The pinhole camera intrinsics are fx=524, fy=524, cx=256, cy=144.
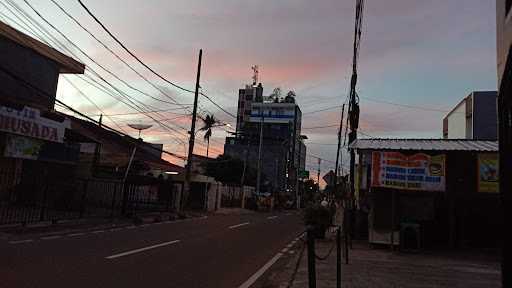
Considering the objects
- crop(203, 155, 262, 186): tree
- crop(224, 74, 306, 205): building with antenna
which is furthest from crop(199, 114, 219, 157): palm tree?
crop(224, 74, 306, 205): building with antenna

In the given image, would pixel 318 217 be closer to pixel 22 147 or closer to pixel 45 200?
pixel 45 200

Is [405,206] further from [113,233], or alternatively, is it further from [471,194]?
[113,233]

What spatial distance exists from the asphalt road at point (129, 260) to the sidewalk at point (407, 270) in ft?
5.41

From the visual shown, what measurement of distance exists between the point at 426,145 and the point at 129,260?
41.3 ft

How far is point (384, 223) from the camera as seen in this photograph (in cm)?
1905

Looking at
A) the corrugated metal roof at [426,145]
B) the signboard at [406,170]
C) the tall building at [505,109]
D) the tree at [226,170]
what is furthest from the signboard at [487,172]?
the tree at [226,170]

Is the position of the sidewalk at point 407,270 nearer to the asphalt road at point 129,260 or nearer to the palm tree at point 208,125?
the asphalt road at point 129,260

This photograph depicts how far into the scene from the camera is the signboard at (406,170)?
1823cm

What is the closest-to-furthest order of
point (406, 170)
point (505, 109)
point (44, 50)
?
point (505, 109) → point (406, 170) → point (44, 50)

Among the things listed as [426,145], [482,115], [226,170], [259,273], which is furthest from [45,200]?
[226,170]

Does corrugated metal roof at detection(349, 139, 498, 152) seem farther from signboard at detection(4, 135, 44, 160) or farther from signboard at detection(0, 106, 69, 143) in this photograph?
signboard at detection(4, 135, 44, 160)

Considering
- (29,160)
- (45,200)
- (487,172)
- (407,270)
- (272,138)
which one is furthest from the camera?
(272,138)

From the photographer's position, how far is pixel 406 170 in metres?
18.4

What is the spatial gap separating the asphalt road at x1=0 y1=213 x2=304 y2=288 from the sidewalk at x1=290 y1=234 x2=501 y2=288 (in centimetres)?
165
